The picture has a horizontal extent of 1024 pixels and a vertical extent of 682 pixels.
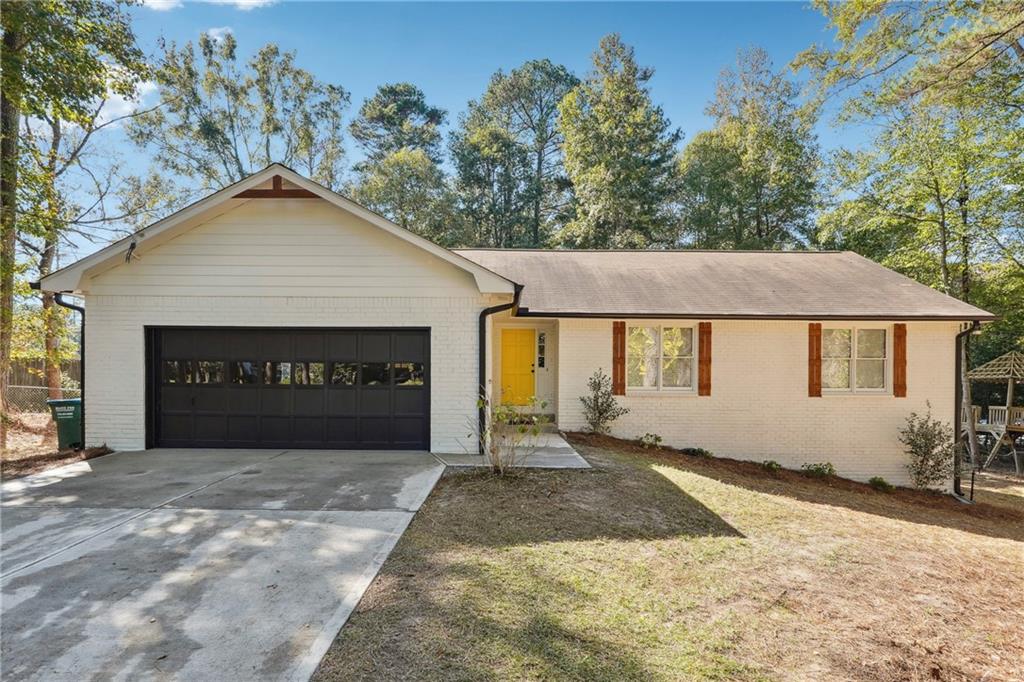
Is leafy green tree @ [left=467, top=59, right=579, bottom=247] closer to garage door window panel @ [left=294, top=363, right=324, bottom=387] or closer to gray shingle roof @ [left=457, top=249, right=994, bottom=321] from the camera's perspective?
gray shingle roof @ [left=457, top=249, right=994, bottom=321]

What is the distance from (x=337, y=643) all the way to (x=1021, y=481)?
18240 millimetres

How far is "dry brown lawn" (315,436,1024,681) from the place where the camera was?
3043 millimetres

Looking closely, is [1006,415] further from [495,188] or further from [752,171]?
[495,188]

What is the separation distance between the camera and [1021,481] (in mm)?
13312

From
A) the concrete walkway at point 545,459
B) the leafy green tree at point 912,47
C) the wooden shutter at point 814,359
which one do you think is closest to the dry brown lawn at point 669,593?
the concrete walkway at point 545,459

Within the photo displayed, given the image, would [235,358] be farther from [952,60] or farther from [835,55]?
[952,60]

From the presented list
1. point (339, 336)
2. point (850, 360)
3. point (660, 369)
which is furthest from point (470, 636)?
point (850, 360)

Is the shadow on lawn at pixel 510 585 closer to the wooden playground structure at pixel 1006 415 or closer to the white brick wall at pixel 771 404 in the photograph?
the white brick wall at pixel 771 404

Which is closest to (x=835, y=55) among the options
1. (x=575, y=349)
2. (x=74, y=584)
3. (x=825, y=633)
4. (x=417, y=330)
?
(x=575, y=349)

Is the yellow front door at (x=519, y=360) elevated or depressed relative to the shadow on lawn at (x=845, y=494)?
elevated

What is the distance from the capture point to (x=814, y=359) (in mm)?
10469

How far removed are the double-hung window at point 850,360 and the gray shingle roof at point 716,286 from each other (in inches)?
26.3

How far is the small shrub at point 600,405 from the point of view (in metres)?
10.4

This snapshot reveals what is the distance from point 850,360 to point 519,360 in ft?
24.3
